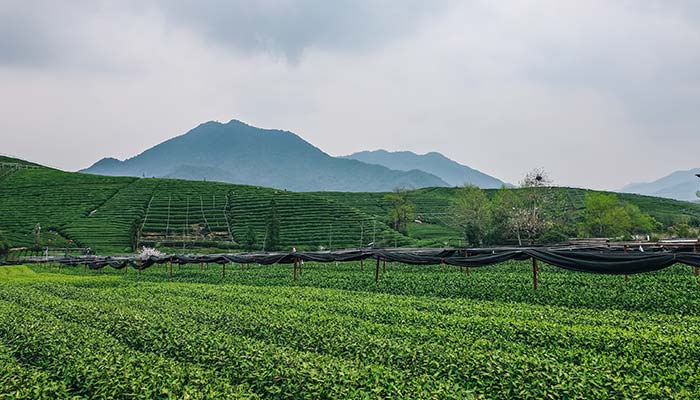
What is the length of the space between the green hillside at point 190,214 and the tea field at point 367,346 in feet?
182

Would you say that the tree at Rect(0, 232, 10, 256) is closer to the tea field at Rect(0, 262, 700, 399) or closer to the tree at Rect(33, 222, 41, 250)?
the tree at Rect(33, 222, 41, 250)

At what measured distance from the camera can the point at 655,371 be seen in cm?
784

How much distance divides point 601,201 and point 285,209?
5502 cm

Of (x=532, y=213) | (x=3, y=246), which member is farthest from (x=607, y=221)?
(x=3, y=246)

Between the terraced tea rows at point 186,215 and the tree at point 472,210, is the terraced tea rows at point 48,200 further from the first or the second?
the tree at point 472,210

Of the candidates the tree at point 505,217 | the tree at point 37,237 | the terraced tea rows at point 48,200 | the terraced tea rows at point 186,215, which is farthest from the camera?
the terraced tea rows at point 186,215

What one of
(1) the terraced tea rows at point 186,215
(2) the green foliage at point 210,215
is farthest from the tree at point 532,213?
(1) the terraced tea rows at point 186,215

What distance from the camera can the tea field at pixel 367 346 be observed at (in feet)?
23.9

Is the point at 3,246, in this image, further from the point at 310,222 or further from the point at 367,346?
the point at 367,346

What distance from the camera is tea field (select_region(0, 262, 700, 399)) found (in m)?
7.27

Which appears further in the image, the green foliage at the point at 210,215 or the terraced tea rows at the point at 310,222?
the terraced tea rows at the point at 310,222

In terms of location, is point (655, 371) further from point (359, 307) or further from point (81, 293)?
point (81, 293)

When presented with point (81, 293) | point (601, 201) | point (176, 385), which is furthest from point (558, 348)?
point (601, 201)

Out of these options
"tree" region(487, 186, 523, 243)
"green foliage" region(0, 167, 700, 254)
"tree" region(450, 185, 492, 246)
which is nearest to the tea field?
"tree" region(487, 186, 523, 243)
